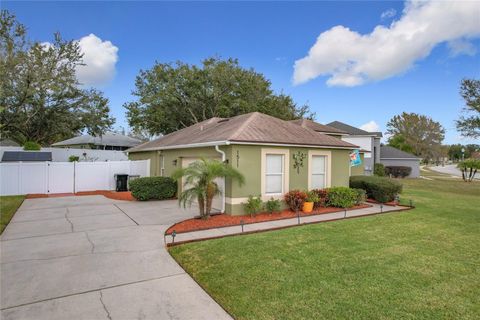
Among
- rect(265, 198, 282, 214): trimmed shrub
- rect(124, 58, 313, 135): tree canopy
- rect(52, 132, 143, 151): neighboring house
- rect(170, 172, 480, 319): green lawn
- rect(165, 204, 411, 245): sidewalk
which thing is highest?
rect(124, 58, 313, 135): tree canopy

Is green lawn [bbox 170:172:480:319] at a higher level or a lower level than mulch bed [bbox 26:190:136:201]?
higher

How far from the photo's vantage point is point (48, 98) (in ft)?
74.4

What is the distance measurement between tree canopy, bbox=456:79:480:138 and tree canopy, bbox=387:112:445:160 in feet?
133

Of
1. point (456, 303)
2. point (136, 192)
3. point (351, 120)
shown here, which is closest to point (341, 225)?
point (456, 303)

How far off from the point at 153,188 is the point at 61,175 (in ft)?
19.7

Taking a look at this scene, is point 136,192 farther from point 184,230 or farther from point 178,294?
point 178,294

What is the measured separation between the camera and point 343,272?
4605 mm

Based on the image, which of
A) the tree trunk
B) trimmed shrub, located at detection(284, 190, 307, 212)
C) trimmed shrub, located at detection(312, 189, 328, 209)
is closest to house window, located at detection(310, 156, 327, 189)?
trimmed shrub, located at detection(312, 189, 328, 209)

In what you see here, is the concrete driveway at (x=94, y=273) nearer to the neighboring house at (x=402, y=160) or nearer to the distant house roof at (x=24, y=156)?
the distant house roof at (x=24, y=156)

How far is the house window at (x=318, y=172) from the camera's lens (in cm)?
1082

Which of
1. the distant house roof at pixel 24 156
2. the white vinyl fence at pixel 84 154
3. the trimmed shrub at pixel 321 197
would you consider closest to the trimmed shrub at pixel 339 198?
the trimmed shrub at pixel 321 197

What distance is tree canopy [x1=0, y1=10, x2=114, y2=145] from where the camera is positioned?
61.2ft

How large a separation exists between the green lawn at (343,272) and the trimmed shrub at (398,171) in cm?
2633

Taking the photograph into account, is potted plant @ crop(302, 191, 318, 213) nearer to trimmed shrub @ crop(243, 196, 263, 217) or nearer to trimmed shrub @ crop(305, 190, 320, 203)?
trimmed shrub @ crop(305, 190, 320, 203)
